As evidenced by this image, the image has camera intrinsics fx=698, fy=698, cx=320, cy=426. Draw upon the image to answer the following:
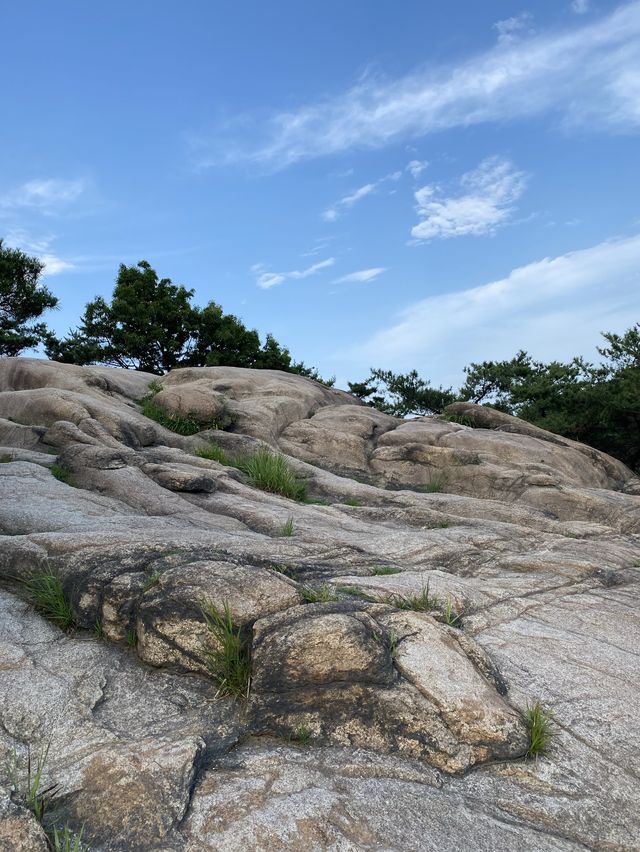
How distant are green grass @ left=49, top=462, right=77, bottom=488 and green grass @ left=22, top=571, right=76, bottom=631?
443 cm

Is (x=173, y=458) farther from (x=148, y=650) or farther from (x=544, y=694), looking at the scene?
(x=544, y=694)

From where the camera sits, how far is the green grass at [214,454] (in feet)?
44.4

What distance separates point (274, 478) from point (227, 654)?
731 cm

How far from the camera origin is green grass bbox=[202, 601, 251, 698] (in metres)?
4.70

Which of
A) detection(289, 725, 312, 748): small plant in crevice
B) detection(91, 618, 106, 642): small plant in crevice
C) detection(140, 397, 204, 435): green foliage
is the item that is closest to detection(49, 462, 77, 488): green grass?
detection(140, 397, 204, 435): green foliage

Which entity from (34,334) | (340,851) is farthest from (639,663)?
(34,334)

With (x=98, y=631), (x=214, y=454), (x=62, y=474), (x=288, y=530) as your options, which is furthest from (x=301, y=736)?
(x=214, y=454)

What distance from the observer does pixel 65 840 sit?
3.14m

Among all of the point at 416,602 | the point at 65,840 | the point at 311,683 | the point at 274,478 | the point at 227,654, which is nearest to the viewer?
the point at 65,840

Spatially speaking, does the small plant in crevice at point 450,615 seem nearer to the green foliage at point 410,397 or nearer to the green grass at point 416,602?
the green grass at point 416,602

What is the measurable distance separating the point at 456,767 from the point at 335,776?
2.48ft

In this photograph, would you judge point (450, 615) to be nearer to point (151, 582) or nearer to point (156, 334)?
point (151, 582)

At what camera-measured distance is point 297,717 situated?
4.41 meters

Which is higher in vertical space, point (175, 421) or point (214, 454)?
point (175, 421)
